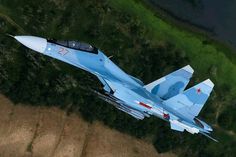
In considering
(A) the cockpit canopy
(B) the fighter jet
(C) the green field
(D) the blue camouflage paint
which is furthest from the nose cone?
(D) the blue camouflage paint

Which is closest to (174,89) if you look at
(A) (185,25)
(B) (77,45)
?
(A) (185,25)

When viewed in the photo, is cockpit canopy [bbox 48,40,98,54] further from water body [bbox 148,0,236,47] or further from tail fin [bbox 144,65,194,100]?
water body [bbox 148,0,236,47]

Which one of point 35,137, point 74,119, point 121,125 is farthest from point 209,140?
point 35,137

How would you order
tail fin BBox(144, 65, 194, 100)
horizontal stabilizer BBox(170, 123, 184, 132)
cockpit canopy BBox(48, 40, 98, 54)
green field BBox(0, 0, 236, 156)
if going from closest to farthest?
cockpit canopy BBox(48, 40, 98, 54) → green field BBox(0, 0, 236, 156) → horizontal stabilizer BBox(170, 123, 184, 132) → tail fin BBox(144, 65, 194, 100)

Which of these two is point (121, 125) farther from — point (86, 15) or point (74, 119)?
point (86, 15)

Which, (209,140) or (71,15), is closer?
(71,15)

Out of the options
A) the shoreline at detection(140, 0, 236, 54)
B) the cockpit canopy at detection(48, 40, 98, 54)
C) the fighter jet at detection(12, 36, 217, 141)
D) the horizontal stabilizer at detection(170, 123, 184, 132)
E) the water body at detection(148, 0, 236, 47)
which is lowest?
the horizontal stabilizer at detection(170, 123, 184, 132)
